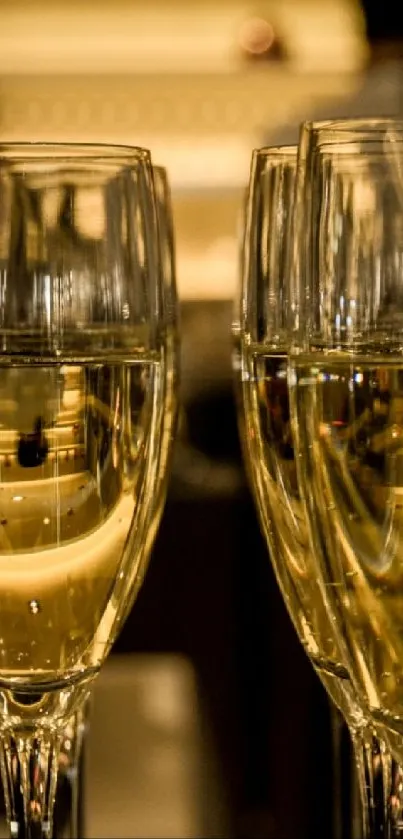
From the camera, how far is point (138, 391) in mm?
358

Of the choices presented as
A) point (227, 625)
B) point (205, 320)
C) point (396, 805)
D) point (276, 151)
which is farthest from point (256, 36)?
point (396, 805)

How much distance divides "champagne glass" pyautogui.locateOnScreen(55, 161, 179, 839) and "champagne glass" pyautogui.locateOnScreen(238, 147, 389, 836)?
0.02 metres

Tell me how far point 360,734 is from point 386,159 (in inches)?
5.8

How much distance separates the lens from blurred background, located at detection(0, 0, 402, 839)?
1.21 metres

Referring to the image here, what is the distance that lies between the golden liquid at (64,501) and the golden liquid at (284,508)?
0.12 feet

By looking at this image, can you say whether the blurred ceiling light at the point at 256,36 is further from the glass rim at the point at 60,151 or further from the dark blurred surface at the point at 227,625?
the glass rim at the point at 60,151

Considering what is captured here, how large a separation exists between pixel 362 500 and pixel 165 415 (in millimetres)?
89

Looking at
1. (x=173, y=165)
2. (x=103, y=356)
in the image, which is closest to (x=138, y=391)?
(x=103, y=356)

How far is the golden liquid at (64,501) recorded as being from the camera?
346mm

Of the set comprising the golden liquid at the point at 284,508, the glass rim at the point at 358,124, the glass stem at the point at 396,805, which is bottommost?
the glass stem at the point at 396,805

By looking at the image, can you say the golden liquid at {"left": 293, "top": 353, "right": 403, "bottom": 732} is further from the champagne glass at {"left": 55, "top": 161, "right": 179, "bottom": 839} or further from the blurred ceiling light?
the blurred ceiling light

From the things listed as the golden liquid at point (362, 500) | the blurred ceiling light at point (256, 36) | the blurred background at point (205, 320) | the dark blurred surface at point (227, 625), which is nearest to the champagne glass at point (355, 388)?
the golden liquid at point (362, 500)

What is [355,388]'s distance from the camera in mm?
302

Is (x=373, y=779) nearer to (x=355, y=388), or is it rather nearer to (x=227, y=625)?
(x=355, y=388)
